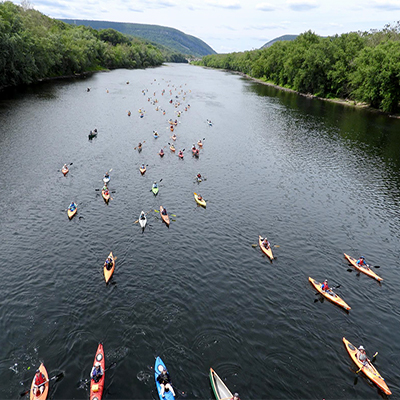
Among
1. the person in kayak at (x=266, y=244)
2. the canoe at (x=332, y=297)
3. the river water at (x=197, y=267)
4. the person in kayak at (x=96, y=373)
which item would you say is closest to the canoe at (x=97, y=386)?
the person in kayak at (x=96, y=373)

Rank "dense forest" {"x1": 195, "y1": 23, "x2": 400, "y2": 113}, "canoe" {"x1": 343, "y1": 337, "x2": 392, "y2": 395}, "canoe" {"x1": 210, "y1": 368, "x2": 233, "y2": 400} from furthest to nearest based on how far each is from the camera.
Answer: "dense forest" {"x1": 195, "y1": 23, "x2": 400, "y2": 113}
"canoe" {"x1": 343, "y1": 337, "x2": 392, "y2": 395}
"canoe" {"x1": 210, "y1": 368, "x2": 233, "y2": 400}

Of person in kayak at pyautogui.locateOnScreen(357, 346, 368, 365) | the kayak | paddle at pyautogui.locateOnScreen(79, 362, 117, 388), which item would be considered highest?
person in kayak at pyautogui.locateOnScreen(357, 346, 368, 365)

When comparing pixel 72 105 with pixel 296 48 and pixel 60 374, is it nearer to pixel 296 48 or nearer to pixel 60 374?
pixel 60 374

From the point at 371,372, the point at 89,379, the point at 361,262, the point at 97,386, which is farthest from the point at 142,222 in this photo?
the point at 371,372

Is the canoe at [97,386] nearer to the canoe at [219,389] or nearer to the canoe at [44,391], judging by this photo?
the canoe at [44,391]

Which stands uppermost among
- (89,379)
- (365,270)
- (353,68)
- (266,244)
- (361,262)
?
(353,68)

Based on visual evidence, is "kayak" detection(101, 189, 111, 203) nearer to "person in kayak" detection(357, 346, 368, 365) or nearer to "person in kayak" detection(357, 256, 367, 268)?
"person in kayak" detection(357, 256, 367, 268)

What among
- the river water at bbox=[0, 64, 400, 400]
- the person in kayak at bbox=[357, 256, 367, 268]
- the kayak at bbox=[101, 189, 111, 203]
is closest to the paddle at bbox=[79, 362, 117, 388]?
the river water at bbox=[0, 64, 400, 400]

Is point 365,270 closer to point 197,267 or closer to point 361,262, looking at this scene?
point 361,262
